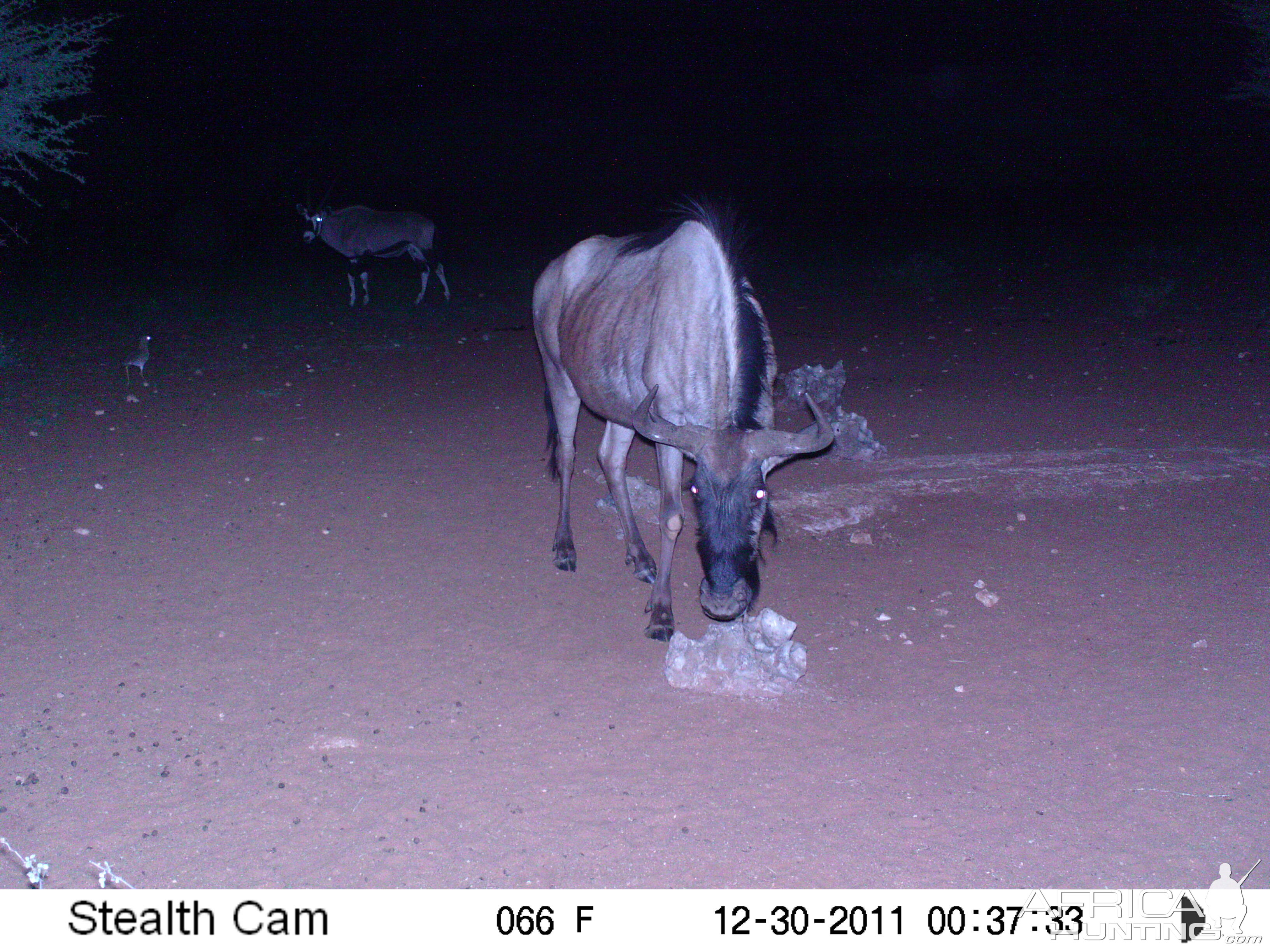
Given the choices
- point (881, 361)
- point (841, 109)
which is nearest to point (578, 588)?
point (881, 361)

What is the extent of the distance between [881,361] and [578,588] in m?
6.05

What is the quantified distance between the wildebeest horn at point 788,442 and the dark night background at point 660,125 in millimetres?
14437

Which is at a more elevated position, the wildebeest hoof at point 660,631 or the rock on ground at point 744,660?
the rock on ground at point 744,660

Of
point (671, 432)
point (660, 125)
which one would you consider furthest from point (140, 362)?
point (660, 125)

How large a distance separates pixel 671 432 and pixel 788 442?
54cm

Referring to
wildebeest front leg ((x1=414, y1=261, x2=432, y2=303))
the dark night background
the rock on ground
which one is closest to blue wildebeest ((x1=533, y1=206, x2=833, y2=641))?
the rock on ground

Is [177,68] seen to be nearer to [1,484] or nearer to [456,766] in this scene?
[1,484]

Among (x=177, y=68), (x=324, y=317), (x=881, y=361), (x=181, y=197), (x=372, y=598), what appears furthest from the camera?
(x=177, y=68)

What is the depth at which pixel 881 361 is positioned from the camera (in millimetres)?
10672

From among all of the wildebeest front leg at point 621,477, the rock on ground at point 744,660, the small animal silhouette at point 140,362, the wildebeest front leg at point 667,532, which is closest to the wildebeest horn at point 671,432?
the wildebeest front leg at point 667,532

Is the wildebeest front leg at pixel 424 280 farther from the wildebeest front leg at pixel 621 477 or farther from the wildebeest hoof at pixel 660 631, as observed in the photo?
the wildebeest hoof at pixel 660 631

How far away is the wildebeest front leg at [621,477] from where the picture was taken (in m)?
6.08

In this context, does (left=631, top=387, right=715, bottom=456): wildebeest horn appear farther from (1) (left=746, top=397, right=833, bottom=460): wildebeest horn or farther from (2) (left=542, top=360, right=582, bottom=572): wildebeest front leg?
(2) (left=542, top=360, right=582, bottom=572): wildebeest front leg

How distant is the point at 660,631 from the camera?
516 centimetres
